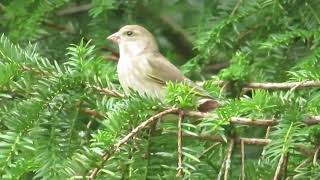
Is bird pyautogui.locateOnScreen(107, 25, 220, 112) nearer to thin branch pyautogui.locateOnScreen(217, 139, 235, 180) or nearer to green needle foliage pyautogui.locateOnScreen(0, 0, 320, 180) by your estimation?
green needle foliage pyautogui.locateOnScreen(0, 0, 320, 180)

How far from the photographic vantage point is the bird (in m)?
4.76

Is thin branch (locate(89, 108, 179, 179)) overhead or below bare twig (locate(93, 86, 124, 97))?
below

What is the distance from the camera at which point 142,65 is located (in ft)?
16.7

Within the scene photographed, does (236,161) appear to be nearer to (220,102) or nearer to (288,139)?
(220,102)

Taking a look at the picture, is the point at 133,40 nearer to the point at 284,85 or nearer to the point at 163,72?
the point at 163,72

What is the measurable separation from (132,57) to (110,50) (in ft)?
1.83

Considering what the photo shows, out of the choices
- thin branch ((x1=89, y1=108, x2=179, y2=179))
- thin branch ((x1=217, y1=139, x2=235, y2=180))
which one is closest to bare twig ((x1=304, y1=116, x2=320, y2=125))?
thin branch ((x1=217, y1=139, x2=235, y2=180))

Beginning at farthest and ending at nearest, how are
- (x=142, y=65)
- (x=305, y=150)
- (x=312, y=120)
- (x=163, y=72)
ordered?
(x=142, y=65) → (x=163, y=72) → (x=305, y=150) → (x=312, y=120)

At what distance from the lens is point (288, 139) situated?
3.10 meters

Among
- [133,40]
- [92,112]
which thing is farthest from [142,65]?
[92,112]

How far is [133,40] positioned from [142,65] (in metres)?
0.32

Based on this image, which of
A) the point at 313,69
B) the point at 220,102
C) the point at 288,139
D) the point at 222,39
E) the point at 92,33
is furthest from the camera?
the point at 92,33

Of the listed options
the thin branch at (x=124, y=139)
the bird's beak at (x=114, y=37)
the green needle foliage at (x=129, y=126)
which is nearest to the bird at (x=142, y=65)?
the bird's beak at (x=114, y=37)

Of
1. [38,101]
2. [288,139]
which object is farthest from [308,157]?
[38,101]
